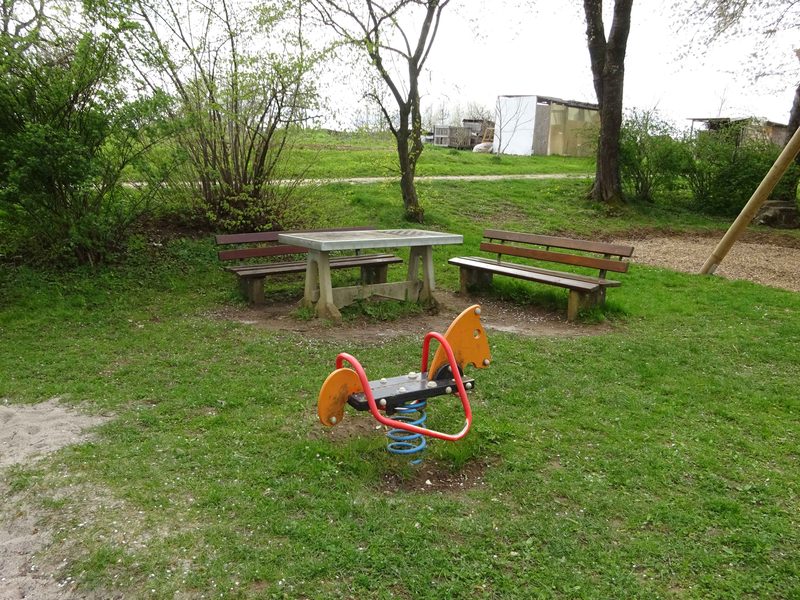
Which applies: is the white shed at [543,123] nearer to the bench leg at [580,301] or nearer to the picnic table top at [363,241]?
the picnic table top at [363,241]

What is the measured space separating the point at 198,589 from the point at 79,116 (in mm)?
6070

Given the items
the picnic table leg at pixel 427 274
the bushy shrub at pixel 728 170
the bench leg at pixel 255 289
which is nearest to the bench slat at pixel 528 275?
the picnic table leg at pixel 427 274

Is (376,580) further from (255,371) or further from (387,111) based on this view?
(387,111)

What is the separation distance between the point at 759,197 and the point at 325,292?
633cm

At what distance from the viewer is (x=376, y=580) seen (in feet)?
8.31

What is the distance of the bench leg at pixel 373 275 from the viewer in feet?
26.0

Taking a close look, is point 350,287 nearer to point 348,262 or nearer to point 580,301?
point 348,262

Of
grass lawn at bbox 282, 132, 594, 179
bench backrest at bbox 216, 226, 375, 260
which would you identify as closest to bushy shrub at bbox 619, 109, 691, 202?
grass lawn at bbox 282, 132, 594, 179

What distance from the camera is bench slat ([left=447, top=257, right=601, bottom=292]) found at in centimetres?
677

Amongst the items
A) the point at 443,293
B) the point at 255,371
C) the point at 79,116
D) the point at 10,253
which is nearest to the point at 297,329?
the point at 255,371

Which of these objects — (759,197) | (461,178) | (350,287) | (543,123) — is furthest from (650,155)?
(543,123)

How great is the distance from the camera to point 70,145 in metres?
6.46

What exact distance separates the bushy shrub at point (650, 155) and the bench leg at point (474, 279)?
9.30 metres

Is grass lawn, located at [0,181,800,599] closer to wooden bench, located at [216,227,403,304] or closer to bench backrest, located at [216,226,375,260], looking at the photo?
wooden bench, located at [216,227,403,304]
